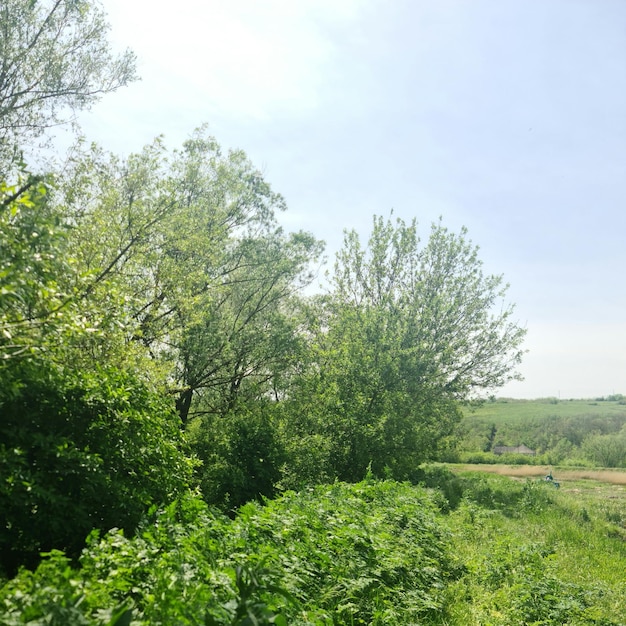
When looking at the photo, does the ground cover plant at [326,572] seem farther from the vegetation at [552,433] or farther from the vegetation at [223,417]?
the vegetation at [552,433]

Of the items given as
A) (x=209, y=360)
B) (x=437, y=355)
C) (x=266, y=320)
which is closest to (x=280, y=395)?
(x=266, y=320)

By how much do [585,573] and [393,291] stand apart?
16622 mm

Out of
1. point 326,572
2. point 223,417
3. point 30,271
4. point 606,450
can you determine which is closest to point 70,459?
point 30,271

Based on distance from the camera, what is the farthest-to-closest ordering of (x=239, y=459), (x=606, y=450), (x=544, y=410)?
(x=544, y=410)
(x=606, y=450)
(x=239, y=459)

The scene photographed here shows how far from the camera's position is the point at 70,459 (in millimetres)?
5531

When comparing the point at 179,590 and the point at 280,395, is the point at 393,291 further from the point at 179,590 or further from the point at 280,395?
the point at 179,590

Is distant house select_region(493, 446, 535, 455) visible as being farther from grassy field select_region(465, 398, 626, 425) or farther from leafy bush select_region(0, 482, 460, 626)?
leafy bush select_region(0, 482, 460, 626)

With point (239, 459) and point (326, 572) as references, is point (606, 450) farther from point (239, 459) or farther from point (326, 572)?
point (326, 572)

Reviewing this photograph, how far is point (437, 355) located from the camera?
Answer: 2200cm

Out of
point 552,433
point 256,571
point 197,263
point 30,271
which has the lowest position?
point 552,433

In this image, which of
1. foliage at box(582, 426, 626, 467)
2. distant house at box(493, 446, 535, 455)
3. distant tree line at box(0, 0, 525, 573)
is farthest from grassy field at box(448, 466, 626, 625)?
distant house at box(493, 446, 535, 455)

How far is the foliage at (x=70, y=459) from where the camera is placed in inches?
201

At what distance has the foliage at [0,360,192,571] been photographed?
5.12 metres

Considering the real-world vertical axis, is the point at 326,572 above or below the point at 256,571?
below
